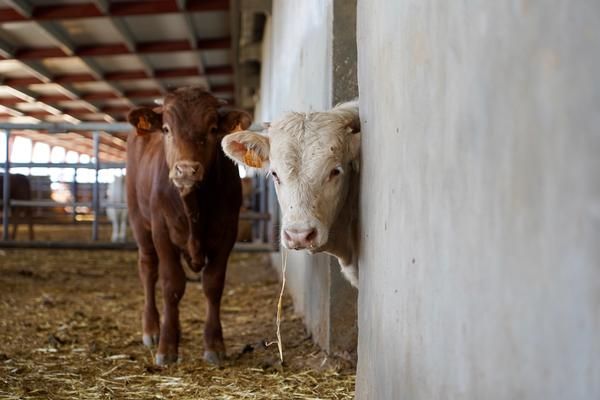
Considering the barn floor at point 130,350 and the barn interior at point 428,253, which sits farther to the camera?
the barn floor at point 130,350

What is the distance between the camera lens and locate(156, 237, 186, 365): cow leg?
4.61 metres

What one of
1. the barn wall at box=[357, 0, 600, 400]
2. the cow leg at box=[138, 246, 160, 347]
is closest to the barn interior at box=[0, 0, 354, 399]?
the cow leg at box=[138, 246, 160, 347]

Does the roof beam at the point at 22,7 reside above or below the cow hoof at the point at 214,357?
above

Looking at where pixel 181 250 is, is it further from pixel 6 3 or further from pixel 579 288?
pixel 6 3

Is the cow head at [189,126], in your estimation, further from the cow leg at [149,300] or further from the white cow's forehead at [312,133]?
the cow leg at [149,300]

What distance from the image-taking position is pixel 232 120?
15.8 feet

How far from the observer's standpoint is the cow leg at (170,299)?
181 inches

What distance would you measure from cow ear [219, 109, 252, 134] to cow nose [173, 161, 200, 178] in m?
0.51

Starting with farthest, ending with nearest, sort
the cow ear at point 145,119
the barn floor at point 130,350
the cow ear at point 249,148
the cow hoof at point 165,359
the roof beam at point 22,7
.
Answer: the roof beam at point 22,7 < the cow ear at point 145,119 < the cow hoof at point 165,359 < the barn floor at point 130,350 < the cow ear at point 249,148

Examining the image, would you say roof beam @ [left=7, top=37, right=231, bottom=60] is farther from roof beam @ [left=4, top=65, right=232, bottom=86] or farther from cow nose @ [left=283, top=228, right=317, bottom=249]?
cow nose @ [left=283, top=228, right=317, bottom=249]

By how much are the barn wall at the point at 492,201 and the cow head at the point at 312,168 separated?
0.69m

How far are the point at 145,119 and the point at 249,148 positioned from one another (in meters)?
1.50

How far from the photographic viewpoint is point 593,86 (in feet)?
3.34

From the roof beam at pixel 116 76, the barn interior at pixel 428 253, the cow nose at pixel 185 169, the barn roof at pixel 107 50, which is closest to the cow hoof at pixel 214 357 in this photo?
the barn interior at pixel 428 253
